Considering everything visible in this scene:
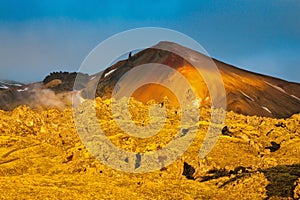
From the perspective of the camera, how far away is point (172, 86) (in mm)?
50906

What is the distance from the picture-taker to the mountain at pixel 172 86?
5078 cm

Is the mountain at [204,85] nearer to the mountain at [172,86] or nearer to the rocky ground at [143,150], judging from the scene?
the mountain at [172,86]

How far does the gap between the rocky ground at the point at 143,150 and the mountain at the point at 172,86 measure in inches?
718

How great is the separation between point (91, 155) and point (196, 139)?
20.1 ft

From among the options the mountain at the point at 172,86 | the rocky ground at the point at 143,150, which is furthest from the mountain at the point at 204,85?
the rocky ground at the point at 143,150

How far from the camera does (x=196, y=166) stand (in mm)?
20266

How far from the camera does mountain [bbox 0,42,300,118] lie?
167 ft

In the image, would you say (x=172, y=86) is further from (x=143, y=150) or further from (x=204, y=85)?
(x=143, y=150)

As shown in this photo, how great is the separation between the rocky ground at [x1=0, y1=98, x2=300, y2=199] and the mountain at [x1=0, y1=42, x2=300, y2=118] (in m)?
18.2

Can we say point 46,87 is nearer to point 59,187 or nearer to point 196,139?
point 196,139

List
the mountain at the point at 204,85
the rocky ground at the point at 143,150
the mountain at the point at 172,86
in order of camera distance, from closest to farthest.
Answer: the rocky ground at the point at 143,150 < the mountain at the point at 172,86 < the mountain at the point at 204,85

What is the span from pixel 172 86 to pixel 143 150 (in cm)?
2992

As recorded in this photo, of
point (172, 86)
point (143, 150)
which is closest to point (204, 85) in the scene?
point (172, 86)

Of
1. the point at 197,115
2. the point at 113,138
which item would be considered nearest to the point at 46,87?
the point at 197,115
